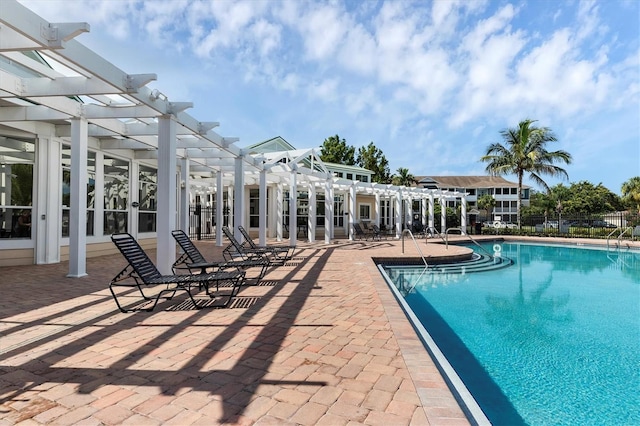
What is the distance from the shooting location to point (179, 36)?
10867mm

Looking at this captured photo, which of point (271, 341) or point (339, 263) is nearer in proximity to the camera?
point (271, 341)

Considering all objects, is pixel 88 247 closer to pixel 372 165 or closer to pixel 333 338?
pixel 333 338

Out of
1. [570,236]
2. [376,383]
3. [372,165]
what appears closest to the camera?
[376,383]

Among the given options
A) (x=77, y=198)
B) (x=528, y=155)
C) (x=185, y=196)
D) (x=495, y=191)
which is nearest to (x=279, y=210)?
(x=185, y=196)

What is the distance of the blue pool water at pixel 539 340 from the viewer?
10.3 ft

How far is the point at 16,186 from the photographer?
8195 mm

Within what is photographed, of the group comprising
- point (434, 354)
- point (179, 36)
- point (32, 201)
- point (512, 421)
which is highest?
point (179, 36)

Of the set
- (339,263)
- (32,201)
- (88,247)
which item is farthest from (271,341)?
(88,247)

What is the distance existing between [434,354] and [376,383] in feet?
2.88

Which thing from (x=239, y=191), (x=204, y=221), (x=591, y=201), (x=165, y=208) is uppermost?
(x=591, y=201)

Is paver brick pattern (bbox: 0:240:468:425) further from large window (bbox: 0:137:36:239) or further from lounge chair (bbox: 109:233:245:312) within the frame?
large window (bbox: 0:137:36:239)

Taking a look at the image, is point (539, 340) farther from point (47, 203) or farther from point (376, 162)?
point (376, 162)

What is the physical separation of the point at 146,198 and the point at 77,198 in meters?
6.21

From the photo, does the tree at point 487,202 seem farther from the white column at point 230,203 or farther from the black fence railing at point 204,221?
the white column at point 230,203
